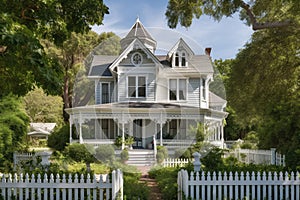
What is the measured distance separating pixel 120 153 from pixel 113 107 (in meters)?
3.86

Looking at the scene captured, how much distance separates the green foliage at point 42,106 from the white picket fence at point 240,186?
35.3 meters

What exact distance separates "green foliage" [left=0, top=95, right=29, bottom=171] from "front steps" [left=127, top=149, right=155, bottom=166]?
6.42m

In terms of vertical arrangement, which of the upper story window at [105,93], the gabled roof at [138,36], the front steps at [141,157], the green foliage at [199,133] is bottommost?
the front steps at [141,157]

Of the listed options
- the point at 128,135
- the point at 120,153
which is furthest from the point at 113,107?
the point at 120,153

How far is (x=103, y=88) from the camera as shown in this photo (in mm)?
26656

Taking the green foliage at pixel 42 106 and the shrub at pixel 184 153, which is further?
the green foliage at pixel 42 106

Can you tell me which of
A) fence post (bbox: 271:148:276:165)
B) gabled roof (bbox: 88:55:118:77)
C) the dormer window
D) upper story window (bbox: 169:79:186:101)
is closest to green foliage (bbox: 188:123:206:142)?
upper story window (bbox: 169:79:186:101)

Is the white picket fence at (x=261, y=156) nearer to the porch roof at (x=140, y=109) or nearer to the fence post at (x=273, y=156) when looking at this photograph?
the fence post at (x=273, y=156)

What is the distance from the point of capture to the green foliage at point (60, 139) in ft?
93.0

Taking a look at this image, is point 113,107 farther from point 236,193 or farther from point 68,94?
point 68,94

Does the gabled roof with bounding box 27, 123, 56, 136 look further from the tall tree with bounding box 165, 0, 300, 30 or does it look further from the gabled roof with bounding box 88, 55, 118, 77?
the tall tree with bounding box 165, 0, 300, 30

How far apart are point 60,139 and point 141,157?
9403mm

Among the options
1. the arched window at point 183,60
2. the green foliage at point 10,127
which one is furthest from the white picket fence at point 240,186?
the arched window at point 183,60

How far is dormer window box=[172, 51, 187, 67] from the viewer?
2292cm
